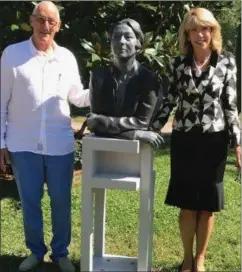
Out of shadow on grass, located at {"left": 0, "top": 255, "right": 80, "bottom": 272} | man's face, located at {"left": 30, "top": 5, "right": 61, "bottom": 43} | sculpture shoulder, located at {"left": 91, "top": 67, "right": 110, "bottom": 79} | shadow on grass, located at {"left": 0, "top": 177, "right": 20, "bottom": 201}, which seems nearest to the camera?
sculpture shoulder, located at {"left": 91, "top": 67, "right": 110, "bottom": 79}

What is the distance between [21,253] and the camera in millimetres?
4129

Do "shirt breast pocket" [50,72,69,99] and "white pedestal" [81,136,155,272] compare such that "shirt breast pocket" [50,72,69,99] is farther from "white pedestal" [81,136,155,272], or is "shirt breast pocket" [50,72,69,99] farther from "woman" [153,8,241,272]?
"woman" [153,8,241,272]

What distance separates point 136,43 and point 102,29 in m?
1.87

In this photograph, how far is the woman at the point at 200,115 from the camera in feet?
10.3

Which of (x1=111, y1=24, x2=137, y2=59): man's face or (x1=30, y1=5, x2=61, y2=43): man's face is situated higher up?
(x1=30, y1=5, x2=61, y2=43): man's face

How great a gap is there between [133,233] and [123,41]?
216cm

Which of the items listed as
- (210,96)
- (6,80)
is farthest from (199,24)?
(6,80)

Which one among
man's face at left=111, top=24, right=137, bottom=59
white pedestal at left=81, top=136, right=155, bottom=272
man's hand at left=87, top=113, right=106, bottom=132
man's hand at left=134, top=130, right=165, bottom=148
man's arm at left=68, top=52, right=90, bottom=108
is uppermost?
man's face at left=111, top=24, right=137, bottom=59

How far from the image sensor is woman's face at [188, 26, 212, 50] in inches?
121

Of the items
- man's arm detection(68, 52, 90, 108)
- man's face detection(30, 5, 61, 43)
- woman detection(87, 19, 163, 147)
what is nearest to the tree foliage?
man's arm detection(68, 52, 90, 108)

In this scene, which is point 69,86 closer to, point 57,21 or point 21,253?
point 57,21

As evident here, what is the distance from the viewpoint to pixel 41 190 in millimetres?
3551

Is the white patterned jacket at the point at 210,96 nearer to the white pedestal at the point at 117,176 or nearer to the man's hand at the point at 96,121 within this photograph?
the white pedestal at the point at 117,176

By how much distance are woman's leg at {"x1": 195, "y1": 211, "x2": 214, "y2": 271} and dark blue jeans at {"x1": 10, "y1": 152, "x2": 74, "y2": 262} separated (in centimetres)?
89
